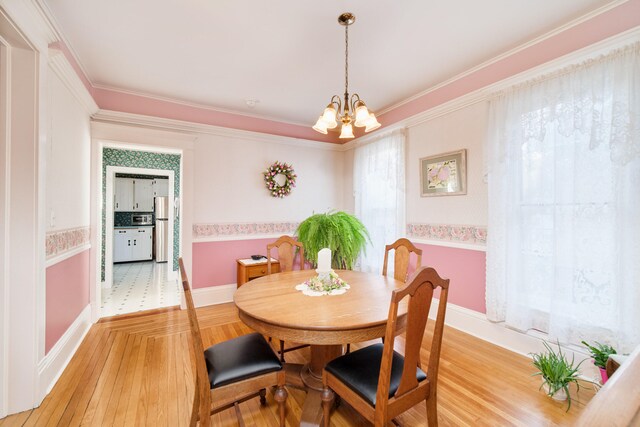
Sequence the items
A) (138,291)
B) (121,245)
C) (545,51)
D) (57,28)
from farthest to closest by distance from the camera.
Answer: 1. (121,245)
2. (138,291)
3. (545,51)
4. (57,28)

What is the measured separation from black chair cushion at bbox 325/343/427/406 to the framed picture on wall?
6.35 ft

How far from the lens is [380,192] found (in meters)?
3.81

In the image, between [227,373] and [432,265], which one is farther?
[432,265]

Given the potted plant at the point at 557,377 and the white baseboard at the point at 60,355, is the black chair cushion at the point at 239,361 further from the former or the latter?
the potted plant at the point at 557,377

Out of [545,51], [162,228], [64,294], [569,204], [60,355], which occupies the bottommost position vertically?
[60,355]

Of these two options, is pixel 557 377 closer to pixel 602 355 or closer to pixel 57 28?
pixel 602 355

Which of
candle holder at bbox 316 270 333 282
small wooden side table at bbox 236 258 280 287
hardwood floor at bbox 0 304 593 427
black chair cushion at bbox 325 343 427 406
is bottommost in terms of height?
Answer: hardwood floor at bbox 0 304 593 427

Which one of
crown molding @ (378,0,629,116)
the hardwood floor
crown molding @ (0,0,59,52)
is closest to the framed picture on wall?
crown molding @ (378,0,629,116)

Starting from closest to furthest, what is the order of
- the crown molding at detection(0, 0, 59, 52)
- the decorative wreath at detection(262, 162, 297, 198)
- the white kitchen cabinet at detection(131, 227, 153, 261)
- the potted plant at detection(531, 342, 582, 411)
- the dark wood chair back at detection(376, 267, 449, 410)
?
1. the dark wood chair back at detection(376, 267, 449, 410)
2. the crown molding at detection(0, 0, 59, 52)
3. the potted plant at detection(531, 342, 582, 411)
4. the decorative wreath at detection(262, 162, 297, 198)
5. the white kitchen cabinet at detection(131, 227, 153, 261)

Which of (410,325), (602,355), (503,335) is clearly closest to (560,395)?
(602,355)

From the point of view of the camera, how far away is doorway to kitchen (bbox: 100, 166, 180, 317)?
4387mm

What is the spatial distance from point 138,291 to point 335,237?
319cm

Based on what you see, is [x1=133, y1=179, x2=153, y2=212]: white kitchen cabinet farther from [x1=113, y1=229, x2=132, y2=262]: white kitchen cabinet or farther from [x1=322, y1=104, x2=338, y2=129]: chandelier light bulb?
[x1=322, y1=104, x2=338, y2=129]: chandelier light bulb

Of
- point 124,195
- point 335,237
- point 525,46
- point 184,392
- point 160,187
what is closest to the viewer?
point 184,392
